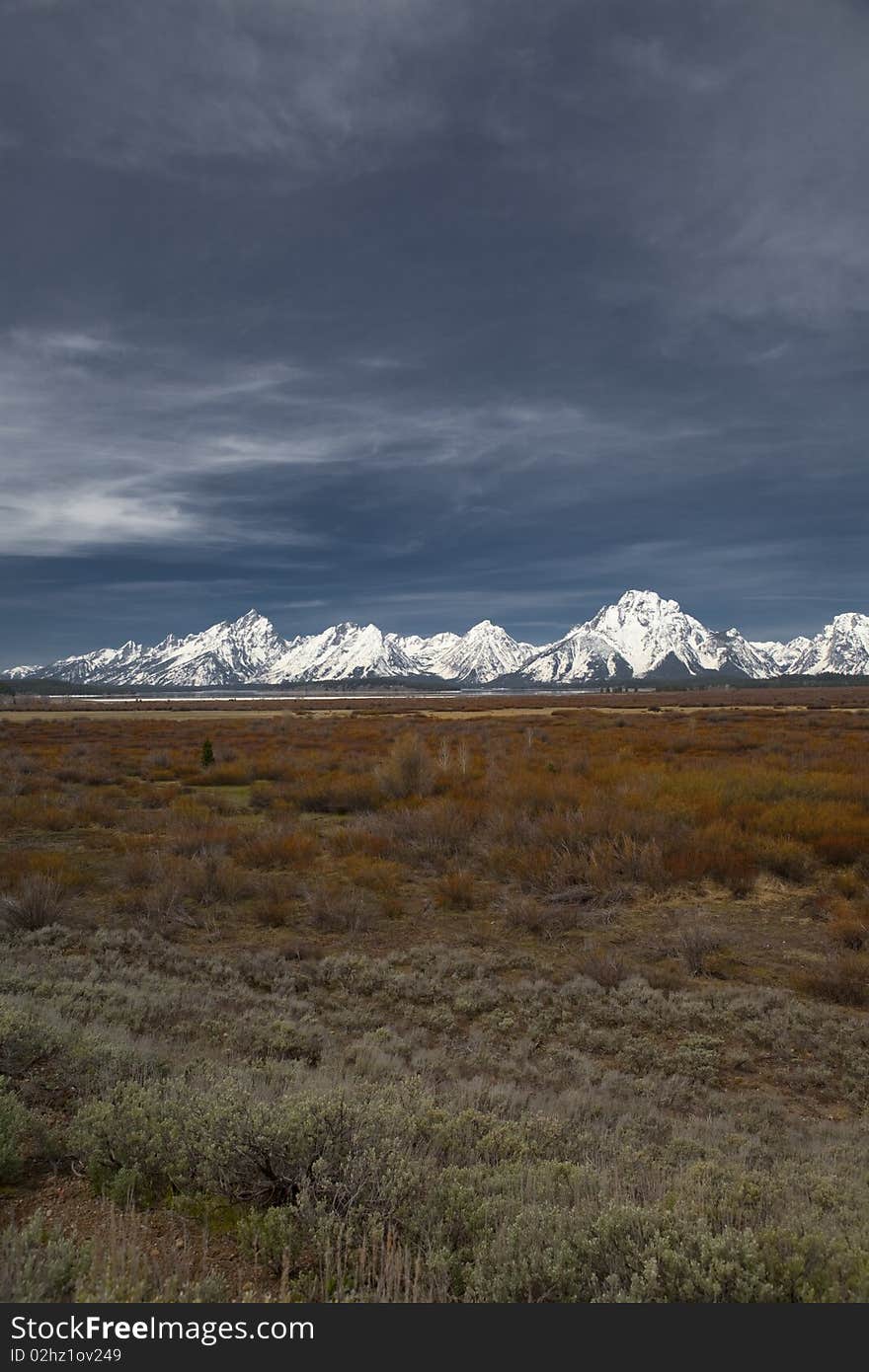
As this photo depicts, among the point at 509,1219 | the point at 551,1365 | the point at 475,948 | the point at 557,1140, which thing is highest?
the point at 551,1365

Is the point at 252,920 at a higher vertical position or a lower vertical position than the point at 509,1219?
lower

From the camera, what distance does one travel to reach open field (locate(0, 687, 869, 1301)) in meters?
2.79

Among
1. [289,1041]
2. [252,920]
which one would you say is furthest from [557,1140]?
[252,920]

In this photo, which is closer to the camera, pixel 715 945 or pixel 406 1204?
pixel 406 1204

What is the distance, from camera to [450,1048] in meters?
6.24

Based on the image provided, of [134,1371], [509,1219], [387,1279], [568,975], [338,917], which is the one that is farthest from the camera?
[338,917]

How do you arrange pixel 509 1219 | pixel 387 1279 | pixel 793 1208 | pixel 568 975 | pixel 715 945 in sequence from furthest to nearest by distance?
1. pixel 715 945
2. pixel 568 975
3. pixel 793 1208
4. pixel 509 1219
5. pixel 387 1279

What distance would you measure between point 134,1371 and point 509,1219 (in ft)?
5.44

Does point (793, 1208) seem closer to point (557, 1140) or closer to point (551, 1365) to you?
point (557, 1140)

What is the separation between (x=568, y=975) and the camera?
8.02 meters

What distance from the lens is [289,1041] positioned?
5.95 meters

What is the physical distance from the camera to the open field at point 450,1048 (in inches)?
110

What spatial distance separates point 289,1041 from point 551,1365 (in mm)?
4318

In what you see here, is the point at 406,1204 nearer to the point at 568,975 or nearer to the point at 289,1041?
the point at 289,1041
